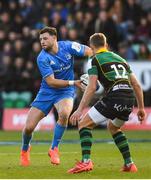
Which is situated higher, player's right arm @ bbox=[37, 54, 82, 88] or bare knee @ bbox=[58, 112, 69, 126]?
player's right arm @ bbox=[37, 54, 82, 88]

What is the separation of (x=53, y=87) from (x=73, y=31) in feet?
36.9

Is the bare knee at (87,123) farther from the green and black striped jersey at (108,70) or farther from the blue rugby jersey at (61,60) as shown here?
the blue rugby jersey at (61,60)

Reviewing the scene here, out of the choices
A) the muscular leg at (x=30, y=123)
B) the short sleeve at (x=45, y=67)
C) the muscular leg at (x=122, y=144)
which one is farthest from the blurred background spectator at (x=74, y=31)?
the muscular leg at (x=122, y=144)

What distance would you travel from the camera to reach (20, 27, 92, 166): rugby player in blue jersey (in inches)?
509

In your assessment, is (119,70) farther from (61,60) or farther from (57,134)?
(57,134)

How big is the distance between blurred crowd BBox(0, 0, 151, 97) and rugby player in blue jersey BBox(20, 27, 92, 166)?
1082cm

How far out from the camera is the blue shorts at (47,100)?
1316cm

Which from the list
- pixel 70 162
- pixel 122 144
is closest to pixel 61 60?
pixel 70 162

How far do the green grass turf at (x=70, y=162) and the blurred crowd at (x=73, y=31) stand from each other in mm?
5157

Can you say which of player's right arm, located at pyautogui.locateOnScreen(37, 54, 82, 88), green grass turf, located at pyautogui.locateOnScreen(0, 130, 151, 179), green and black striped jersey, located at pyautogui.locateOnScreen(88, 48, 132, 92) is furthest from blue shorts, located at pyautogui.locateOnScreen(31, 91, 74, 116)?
green and black striped jersey, located at pyautogui.locateOnScreen(88, 48, 132, 92)

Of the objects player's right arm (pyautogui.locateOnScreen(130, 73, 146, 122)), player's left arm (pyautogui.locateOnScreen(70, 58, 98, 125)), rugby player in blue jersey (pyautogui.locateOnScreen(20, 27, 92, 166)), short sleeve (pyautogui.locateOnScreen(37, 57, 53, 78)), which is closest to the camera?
player's left arm (pyautogui.locateOnScreen(70, 58, 98, 125))

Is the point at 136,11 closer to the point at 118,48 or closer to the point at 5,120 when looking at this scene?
the point at 118,48

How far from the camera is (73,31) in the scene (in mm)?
24078

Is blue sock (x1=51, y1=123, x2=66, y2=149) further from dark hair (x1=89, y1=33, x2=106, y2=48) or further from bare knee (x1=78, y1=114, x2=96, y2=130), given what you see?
dark hair (x1=89, y1=33, x2=106, y2=48)
